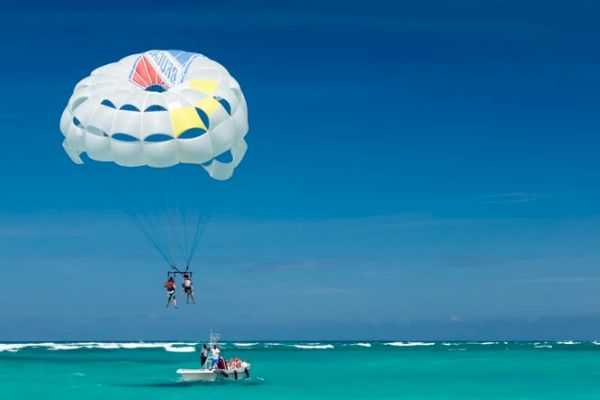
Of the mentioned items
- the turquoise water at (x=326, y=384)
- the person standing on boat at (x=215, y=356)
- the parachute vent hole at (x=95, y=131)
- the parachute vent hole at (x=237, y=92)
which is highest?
the parachute vent hole at (x=237, y=92)

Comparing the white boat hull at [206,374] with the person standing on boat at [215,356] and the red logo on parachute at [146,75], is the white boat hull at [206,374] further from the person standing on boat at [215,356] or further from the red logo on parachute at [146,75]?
the red logo on parachute at [146,75]

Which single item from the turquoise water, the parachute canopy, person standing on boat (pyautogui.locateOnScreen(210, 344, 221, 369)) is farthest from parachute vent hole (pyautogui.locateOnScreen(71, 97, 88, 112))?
person standing on boat (pyautogui.locateOnScreen(210, 344, 221, 369))

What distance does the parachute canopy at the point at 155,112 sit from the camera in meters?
20.5

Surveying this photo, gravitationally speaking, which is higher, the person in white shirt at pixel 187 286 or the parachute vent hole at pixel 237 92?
the parachute vent hole at pixel 237 92

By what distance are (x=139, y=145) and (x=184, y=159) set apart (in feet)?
3.49

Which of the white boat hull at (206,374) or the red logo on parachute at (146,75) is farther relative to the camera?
the white boat hull at (206,374)

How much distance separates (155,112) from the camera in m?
20.6

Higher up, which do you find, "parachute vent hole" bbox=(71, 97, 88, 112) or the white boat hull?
"parachute vent hole" bbox=(71, 97, 88, 112)

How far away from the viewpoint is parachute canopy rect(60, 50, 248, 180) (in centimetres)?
2055

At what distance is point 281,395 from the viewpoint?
29.0 meters

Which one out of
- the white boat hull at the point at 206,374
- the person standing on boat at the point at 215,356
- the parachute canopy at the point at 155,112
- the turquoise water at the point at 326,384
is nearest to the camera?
the parachute canopy at the point at 155,112

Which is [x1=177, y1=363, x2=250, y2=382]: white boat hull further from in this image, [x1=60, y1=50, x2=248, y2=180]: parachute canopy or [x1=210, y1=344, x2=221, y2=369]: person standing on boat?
[x1=60, y1=50, x2=248, y2=180]: parachute canopy

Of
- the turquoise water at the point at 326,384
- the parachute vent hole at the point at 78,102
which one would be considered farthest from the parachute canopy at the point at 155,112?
the turquoise water at the point at 326,384

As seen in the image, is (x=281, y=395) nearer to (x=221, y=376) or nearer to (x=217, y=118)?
(x=221, y=376)
